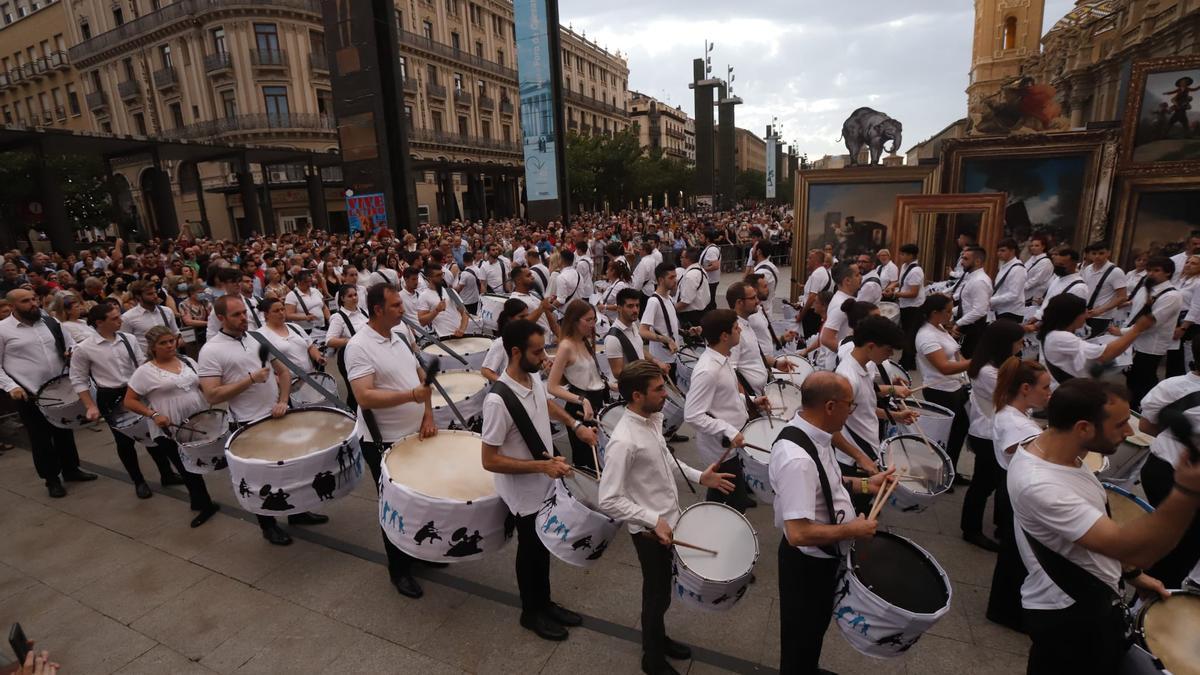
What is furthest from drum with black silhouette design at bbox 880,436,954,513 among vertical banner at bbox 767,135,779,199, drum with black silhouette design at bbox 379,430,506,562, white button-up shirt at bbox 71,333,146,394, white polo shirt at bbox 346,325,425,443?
vertical banner at bbox 767,135,779,199

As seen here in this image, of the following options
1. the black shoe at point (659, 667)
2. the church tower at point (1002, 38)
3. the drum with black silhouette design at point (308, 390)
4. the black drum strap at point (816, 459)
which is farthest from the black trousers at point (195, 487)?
the church tower at point (1002, 38)

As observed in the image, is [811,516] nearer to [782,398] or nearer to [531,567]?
[531,567]

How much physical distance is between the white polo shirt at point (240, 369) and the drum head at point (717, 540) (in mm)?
3571

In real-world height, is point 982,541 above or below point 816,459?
below

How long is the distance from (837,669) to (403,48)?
48.1 meters

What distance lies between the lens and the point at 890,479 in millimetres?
2883

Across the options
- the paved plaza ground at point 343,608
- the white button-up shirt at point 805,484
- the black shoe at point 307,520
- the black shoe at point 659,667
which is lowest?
the paved plaza ground at point 343,608

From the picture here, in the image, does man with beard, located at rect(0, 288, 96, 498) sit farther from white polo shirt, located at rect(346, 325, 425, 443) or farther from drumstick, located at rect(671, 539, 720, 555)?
drumstick, located at rect(671, 539, 720, 555)

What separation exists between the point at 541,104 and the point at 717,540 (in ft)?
69.2

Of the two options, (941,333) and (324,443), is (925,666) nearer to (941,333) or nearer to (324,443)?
(941,333)

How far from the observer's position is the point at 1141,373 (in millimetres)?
6336

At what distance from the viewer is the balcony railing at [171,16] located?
35.8 metres

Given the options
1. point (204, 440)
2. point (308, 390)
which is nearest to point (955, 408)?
point (308, 390)

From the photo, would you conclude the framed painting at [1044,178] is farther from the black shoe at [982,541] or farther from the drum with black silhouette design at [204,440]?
the drum with black silhouette design at [204,440]
